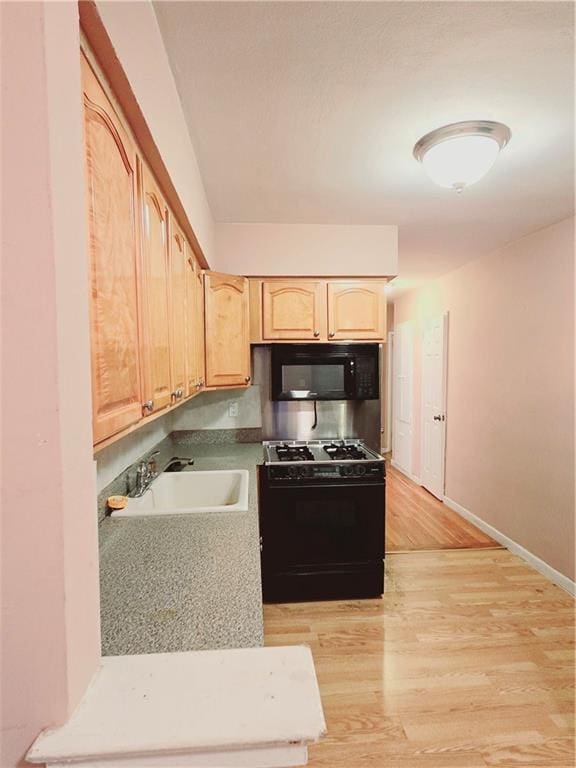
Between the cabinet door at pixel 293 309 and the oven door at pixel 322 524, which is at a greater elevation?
the cabinet door at pixel 293 309

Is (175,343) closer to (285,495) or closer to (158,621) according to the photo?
Answer: (158,621)

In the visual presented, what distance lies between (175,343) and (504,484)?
306 cm

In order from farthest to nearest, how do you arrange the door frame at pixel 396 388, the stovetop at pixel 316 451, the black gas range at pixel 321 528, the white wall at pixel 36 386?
the door frame at pixel 396 388 < the stovetop at pixel 316 451 < the black gas range at pixel 321 528 < the white wall at pixel 36 386

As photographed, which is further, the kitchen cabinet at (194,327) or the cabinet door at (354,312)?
the cabinet door at (354,312)

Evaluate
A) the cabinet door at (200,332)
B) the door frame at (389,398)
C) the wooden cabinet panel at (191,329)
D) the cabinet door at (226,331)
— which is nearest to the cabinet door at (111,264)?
the wooden cabinet panel at (191,329)

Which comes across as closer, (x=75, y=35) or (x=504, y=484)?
(x=75, y=35)

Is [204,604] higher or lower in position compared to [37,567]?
lower

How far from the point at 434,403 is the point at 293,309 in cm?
251

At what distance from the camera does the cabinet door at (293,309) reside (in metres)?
2.87

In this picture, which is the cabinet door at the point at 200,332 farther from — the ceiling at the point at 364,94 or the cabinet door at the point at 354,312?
the cabinet door at the point at 354,312

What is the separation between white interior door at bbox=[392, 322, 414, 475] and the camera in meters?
5.32

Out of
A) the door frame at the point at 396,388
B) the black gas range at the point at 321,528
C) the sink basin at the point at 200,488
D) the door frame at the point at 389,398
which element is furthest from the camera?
the door frame at the point at 389,398

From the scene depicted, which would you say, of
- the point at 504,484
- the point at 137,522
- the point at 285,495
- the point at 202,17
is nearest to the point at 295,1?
the point at 202,17

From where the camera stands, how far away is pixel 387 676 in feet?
6.40
